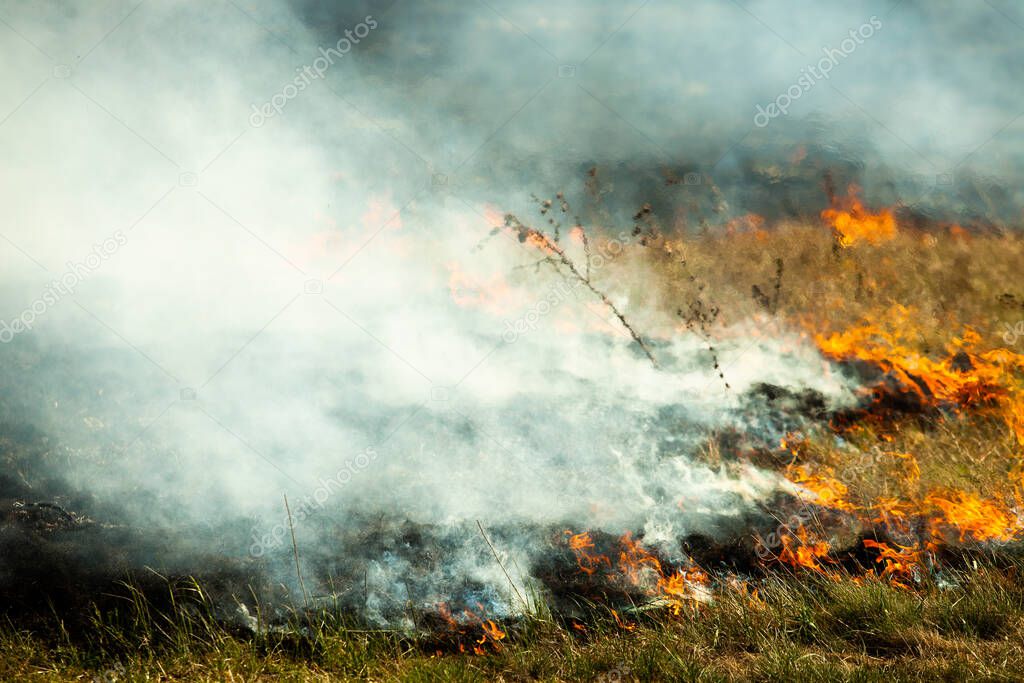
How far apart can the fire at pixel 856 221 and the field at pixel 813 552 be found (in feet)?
0.11

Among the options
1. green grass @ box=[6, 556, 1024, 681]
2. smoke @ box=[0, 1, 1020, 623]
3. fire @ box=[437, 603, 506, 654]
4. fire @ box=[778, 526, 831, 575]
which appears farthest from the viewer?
smoke @ box=[0, 1, 1020, 623]

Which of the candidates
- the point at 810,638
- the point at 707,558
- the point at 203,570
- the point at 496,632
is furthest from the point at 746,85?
the point at 203,570

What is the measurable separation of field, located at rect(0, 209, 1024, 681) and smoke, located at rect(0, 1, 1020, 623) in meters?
0.29

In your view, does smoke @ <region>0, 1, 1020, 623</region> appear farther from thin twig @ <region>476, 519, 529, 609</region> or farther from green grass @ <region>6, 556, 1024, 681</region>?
green grass @ <region>6, 556, 1024, 681</region>

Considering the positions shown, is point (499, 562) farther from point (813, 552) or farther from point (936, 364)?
point (936, 364)

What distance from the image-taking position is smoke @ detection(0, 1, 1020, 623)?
18.7 feet

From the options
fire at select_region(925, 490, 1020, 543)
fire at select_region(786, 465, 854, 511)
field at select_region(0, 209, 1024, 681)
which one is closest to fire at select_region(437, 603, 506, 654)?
field at select_region(0, 209, 1024, 681)

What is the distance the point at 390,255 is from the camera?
703 cm

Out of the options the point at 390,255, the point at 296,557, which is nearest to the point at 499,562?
the point at 296,557

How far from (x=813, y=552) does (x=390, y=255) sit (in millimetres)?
4630

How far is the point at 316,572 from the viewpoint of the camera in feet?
17.7

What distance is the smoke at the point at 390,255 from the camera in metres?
5.70

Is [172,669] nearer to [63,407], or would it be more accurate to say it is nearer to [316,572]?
[316,572]

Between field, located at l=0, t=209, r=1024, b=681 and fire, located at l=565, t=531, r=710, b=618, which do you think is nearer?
field, located at l=0, t=209, r=1024, b=681
